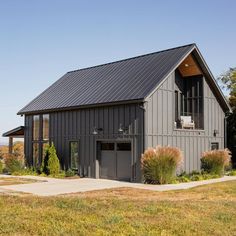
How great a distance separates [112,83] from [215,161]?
676 cm

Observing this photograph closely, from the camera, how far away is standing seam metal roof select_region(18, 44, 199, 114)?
18569 mm

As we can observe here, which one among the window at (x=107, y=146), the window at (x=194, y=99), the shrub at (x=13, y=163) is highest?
the window at (x=194, y=99)

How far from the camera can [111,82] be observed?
68.4 ft

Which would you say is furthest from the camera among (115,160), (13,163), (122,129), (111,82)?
(13,163)

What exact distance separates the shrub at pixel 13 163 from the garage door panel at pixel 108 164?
5.69 metres

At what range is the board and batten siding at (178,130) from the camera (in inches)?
709

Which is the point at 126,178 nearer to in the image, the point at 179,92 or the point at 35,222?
the point at 179,92

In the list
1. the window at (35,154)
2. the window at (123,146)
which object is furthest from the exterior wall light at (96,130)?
the window at (35,154)

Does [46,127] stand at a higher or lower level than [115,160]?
higher

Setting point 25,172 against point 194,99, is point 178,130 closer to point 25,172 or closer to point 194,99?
point 194,99

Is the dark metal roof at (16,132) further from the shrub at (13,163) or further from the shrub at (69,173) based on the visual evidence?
the shrub at (69,173)

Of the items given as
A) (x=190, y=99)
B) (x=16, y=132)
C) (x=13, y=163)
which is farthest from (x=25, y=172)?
(x=190, y=99)

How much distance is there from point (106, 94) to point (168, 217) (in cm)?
1138

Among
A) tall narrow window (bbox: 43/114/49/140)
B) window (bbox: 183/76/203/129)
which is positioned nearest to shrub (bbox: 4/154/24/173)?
tall narrow window (bbox: 43/114/49/140)
